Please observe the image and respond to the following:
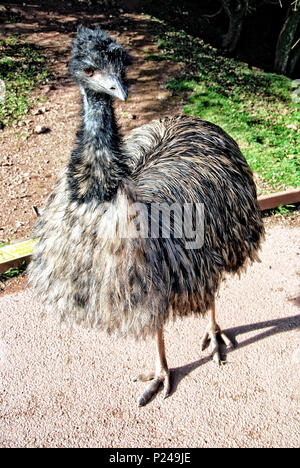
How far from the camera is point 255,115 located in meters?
6.13

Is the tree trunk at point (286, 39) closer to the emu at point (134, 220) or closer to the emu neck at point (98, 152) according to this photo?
the emu at point (134, 220)

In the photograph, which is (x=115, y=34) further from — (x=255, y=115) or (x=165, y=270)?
(x=165, y=270)

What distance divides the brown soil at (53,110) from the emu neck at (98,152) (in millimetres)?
1596

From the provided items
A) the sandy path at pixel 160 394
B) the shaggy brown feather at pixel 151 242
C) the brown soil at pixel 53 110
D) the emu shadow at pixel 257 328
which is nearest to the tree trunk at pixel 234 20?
the brown soil at pixel 53 110

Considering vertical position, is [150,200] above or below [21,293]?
above

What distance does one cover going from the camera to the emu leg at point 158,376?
2984 millimetres

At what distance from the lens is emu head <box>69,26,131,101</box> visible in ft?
5.92

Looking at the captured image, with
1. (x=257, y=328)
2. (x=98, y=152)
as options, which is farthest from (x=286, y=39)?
(x=98, y=152)

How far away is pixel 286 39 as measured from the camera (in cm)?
796

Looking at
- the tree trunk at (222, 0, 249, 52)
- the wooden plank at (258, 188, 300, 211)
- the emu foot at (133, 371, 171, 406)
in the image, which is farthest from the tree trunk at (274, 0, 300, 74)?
the emu foot at (133, 371, 171, 406)

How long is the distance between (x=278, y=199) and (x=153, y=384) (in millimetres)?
2390

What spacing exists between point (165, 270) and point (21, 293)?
186cm

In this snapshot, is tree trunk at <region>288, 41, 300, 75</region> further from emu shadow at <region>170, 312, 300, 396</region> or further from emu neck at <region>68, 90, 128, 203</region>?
emu neck at <region>68, 90, 128, 203</region>
